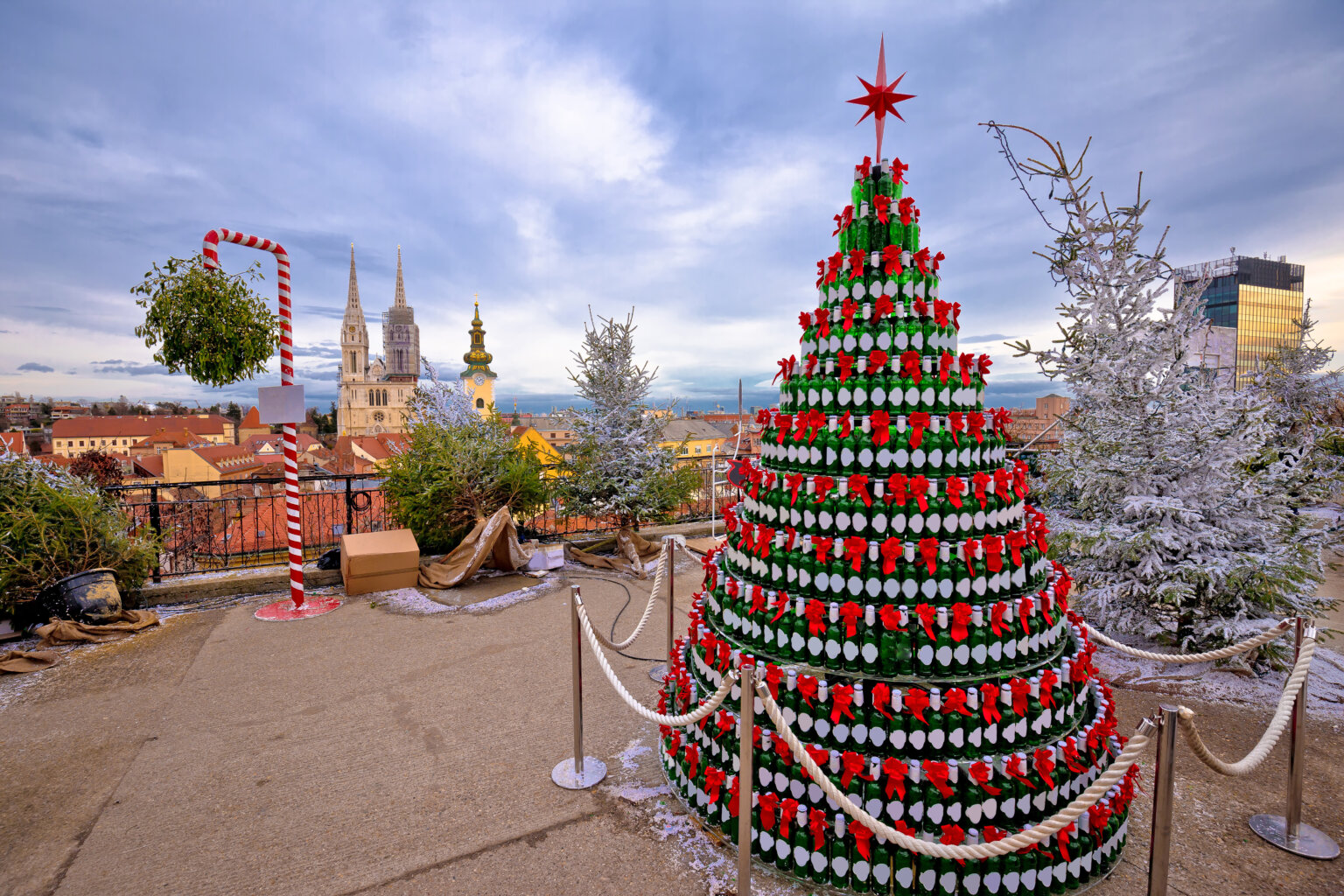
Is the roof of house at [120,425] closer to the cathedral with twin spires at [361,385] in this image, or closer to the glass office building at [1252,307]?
the cathedral with twin spires at [361,385]

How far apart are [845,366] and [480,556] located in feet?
20.1

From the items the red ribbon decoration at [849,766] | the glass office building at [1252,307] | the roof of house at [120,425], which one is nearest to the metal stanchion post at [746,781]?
the red ribbon decoration at [849,766]

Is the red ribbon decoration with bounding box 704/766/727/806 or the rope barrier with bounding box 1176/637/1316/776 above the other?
the rope barrier with bounding box 1176/637/1316/776

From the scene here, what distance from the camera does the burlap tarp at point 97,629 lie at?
5828mm

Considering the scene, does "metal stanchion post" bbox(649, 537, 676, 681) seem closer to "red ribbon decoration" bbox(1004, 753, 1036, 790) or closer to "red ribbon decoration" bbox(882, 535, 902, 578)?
"red ribbon decoration" bbox(882, 535, 902, 578)

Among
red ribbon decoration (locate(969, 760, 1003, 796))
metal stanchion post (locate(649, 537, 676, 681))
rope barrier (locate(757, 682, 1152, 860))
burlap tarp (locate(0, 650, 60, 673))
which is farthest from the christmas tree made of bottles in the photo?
burlap tarp (locate(0, 650, 60, 673))

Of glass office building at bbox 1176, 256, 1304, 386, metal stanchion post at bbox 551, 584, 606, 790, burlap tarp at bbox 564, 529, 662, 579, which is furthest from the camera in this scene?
glass office building at bbox 1176, 256, 1304, 386

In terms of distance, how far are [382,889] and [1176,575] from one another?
618cm

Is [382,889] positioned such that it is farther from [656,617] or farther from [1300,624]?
[1300,624]

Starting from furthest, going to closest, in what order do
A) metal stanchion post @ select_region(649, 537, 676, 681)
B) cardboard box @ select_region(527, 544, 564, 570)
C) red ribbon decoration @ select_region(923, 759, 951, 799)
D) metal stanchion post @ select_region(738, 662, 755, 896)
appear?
cardboard box @ select_region(527, 544, 564, 570) → metal stanchion post @ select_region(649, 537, 676, 681) → red ribbon decoration @ select_region(923, 759, 951, 799) → metal stanchion post @ select_region(738, 662, 755, 896)

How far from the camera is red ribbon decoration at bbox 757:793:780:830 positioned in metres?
3.05

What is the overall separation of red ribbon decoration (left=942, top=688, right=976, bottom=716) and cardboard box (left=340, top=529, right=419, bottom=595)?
6.69m

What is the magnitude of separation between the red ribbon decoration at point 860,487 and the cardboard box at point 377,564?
6385mm

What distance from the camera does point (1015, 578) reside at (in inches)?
125
